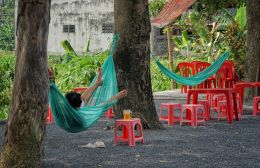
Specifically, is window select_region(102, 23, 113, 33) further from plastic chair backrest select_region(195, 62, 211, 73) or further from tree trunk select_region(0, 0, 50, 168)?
tree trunk select_region(0, 0, 50, 168)

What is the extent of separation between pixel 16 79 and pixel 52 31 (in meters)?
19.4

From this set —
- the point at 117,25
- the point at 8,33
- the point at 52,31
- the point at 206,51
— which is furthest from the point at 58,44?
the point at 117,25

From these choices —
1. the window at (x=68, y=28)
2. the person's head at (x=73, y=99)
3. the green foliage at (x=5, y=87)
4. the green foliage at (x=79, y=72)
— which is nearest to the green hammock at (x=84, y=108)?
the person's head at (x=73, y=99)

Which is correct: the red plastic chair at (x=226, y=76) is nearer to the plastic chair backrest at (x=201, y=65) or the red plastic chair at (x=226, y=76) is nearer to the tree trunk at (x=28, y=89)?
the plastic chair backrest at (x=201, y=65)

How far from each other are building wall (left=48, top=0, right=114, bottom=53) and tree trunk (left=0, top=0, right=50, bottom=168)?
1832 centimetres

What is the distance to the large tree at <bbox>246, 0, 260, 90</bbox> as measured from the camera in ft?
37.0

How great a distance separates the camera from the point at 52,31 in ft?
78.8

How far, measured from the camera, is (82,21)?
77.0ft

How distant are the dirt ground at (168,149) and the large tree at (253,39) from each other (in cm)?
273

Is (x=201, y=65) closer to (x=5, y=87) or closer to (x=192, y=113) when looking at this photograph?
(x=192, y=113)

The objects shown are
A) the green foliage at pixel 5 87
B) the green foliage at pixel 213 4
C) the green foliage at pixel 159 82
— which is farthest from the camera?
the green foliage at pixel 159 82

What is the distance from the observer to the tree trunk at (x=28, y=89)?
4.79m

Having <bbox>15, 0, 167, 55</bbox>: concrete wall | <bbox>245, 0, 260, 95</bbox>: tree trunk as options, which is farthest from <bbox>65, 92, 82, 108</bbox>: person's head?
<bbox>15, 0, 167, 55</bbox>: concrete wall

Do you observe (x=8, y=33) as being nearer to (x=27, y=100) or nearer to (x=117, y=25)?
(x=117, y=25)
